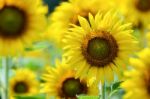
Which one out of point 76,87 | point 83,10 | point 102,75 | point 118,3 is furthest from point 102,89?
point 118,3

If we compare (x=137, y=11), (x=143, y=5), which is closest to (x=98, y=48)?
(x=143, y=5)

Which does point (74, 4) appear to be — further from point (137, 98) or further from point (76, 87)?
point (137, 98)

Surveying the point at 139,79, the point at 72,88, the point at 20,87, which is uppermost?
the point at 139,79

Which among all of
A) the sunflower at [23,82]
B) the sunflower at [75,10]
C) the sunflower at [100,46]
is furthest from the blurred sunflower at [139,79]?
the sunflower at [23,82]

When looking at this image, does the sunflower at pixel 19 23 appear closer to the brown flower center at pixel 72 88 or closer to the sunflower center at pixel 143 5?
the brown flower center at pixel 72 88

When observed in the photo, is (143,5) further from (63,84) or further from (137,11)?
(63,84)

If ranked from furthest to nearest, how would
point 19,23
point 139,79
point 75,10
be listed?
point 19,23 < point 75,10 < point 139,79
